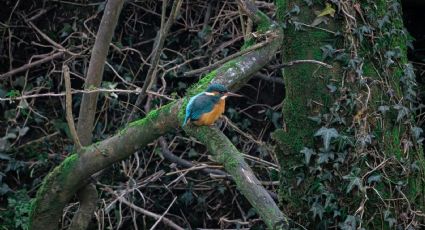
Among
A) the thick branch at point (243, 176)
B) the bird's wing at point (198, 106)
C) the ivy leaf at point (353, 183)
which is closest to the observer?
the thick branch at point (243, 176)

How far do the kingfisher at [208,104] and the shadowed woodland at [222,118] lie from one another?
0.06m

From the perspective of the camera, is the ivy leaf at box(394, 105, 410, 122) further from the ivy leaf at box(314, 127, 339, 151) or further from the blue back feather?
the blue back feather

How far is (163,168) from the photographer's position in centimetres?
619

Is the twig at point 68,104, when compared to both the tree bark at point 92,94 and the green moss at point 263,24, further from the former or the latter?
the green moss at point 263,24

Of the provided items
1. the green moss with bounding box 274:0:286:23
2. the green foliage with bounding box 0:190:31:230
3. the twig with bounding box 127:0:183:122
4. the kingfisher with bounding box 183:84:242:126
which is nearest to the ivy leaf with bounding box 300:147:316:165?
the kingfisher with bounding box 183:84:242:126

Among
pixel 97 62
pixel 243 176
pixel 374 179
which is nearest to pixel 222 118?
pixel 97 62

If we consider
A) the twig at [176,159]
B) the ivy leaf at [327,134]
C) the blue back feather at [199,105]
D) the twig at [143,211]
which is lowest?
the twig at [143,211]

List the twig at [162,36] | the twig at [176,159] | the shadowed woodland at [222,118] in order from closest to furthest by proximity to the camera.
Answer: the twig at [162,36], the shadowed woodland at [222,118], the twig at [176,159]

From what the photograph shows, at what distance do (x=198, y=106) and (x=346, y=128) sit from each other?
1014 mm

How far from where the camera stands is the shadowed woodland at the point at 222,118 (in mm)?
4355

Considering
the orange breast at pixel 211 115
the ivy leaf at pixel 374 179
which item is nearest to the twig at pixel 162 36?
the orange breast at pixel 211 115

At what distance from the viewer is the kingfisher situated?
3934 mm

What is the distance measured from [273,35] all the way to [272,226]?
1355 millimetres

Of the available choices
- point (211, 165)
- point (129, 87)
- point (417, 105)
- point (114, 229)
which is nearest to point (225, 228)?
point (211, 165)
